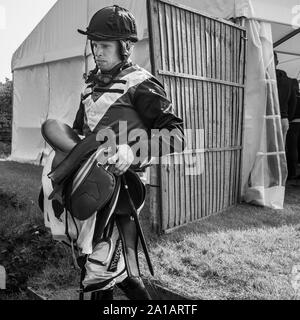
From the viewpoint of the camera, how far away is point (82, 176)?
2.03m

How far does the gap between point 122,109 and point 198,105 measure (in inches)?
106

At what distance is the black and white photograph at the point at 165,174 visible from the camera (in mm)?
2125

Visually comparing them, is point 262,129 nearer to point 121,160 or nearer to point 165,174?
point 165,174

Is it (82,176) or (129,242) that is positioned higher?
(82,176)

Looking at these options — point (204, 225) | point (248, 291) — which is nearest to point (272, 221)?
point (204, 225)

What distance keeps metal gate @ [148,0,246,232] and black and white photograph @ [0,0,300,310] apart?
0.02 m

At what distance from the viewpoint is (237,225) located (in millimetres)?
4672

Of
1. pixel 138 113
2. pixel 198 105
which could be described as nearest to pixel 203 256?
pixel 198 105

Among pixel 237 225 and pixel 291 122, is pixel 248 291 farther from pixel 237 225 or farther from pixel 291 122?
pixel 291 122

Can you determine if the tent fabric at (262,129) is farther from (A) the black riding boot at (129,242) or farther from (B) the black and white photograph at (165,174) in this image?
(A) the black riding boot at (129,242)

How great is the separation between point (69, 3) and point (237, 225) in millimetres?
5867

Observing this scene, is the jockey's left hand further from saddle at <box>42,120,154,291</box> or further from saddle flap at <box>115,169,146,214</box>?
saddle flap at <box>115,169,146,214</box>

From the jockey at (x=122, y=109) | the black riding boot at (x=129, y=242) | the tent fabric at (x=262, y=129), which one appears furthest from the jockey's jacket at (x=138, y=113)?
the tent fabric at (x=262, y=129)

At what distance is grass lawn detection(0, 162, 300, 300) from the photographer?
10.4 feet
